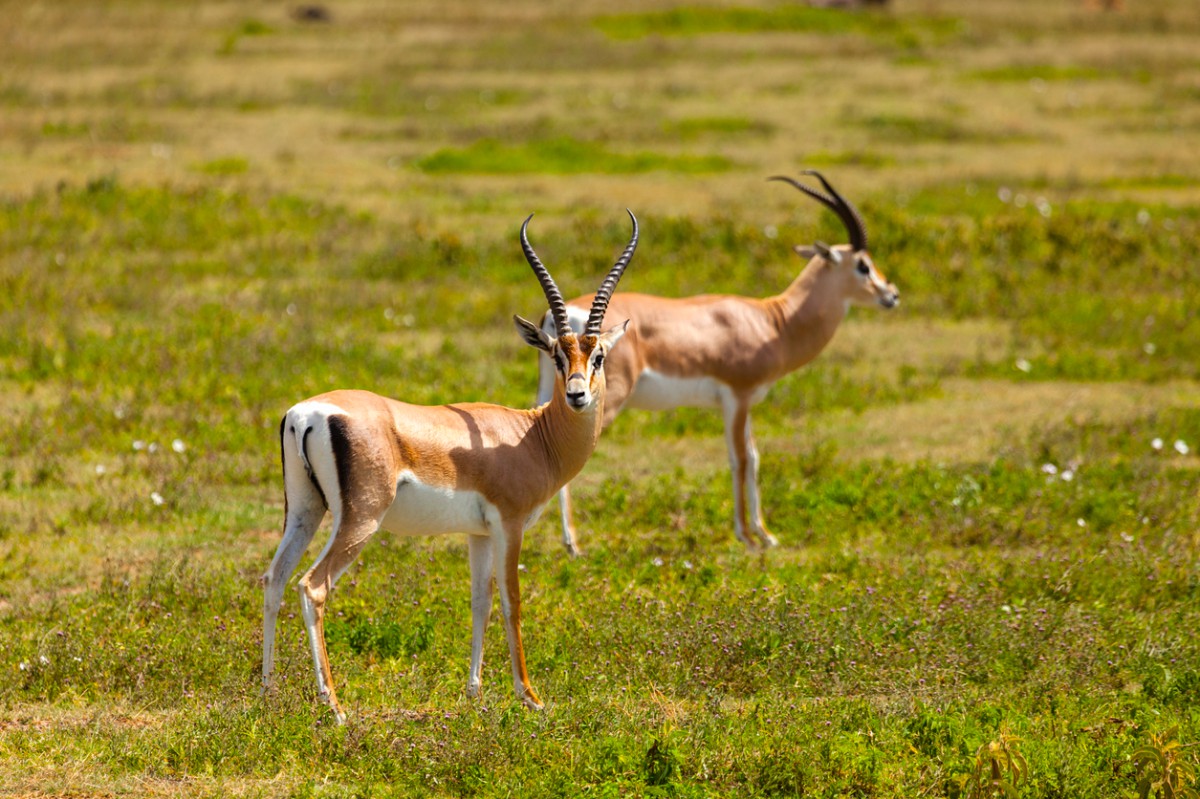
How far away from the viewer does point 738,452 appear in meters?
9.77

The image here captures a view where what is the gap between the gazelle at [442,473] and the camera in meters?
6.31

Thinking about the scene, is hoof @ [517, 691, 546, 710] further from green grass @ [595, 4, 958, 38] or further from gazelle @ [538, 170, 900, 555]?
green grass @ [595, 4, 958, 38]

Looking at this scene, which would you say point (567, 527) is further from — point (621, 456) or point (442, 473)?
point (442, 473)

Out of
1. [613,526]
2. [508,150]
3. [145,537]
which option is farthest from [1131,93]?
[145,537]

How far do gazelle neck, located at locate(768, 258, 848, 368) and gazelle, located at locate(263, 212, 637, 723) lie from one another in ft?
11.8

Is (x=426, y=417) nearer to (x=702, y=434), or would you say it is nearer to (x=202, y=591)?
(x=202, y=591)

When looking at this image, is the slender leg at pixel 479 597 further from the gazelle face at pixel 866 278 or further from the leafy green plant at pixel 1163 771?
the gazelle face at pixel 866 278

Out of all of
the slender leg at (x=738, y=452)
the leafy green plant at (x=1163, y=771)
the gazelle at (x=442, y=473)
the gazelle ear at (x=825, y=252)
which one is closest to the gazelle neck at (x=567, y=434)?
the gazelle at (x=442, y=473)

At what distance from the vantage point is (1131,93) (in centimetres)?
2989

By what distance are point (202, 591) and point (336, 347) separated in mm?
5332

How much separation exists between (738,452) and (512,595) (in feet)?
11.2

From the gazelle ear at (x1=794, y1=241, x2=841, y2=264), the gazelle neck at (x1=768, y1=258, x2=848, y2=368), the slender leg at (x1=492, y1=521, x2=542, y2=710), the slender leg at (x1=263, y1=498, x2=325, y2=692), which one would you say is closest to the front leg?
the gazelle neck at (x1=768, y1=258, x2=848, y2=368)

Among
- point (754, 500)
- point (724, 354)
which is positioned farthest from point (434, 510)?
point (724, 354)

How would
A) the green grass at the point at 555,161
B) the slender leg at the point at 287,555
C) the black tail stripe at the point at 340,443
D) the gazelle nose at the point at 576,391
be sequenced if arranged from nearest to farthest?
the black tail stripe at the point at 340,443
the gazelle nose at the point at 576,391
the slender leg at the point at 287,555
the green grass at the point at 555,161
